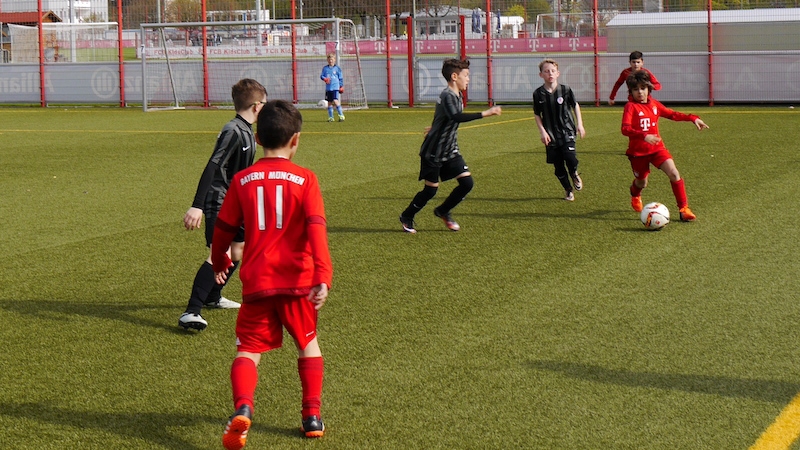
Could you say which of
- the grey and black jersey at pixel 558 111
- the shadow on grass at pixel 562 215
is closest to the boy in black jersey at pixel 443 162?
the shadow on grass at pixel 562 215

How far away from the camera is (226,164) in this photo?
620 cm

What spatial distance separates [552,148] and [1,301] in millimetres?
6446

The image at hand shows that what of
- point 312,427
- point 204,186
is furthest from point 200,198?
point 312,427

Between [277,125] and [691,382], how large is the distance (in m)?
2.44

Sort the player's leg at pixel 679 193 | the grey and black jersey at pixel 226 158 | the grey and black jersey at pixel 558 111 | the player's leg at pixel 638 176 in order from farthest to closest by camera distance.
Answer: the grey and black jersey at pixel 558 111 < the player's leg at pixel 638 176 < the player's leg at pixel 679 193 < the grey and black jersey at pixel 226 158

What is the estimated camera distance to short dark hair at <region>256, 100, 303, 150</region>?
14.3 feet

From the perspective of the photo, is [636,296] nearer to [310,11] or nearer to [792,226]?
[792,226]

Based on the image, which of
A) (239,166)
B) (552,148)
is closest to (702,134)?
(552,148)

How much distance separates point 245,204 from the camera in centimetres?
434

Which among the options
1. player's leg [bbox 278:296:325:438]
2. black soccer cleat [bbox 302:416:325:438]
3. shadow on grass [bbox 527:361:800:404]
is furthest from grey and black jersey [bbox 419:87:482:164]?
black soccer cleat [bbox 302:416:325:438]

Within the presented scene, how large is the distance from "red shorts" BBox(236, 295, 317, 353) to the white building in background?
101 ft

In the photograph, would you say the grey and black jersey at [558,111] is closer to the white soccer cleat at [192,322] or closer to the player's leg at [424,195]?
the player's leg at [424,195]

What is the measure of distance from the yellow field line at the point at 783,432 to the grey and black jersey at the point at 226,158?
3285 millimetres

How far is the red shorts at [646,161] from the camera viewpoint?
1002 cm
